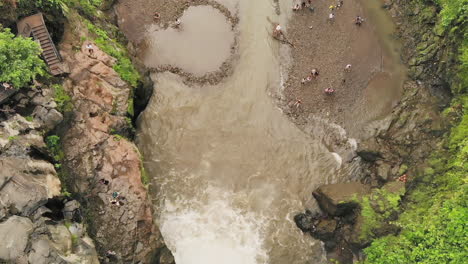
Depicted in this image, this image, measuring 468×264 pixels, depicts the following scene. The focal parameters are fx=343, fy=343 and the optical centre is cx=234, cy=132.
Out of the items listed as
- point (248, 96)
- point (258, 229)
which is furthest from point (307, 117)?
point (258, 229)

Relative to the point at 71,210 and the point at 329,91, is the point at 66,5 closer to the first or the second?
the point at 71,210

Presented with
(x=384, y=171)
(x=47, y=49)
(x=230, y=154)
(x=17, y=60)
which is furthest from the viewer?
(x=230, y=154)

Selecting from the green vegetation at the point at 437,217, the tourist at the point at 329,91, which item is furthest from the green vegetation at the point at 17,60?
the green vegetation at the point at 437,217

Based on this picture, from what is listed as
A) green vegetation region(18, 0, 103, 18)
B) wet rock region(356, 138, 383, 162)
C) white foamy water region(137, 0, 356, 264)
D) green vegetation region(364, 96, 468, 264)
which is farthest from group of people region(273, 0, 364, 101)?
green vegetation region(18, 0, 103, 18)

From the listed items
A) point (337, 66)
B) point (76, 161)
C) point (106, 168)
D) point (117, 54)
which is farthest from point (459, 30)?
point (76, 161)

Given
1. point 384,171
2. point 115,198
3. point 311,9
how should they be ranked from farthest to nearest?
point 311,9
point 384,171
point 115,198

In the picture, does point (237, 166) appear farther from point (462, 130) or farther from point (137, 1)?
point (137, 1)
